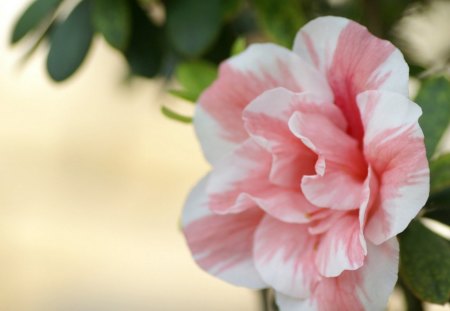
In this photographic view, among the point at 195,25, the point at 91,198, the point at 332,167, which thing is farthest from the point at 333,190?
the point at 91,198

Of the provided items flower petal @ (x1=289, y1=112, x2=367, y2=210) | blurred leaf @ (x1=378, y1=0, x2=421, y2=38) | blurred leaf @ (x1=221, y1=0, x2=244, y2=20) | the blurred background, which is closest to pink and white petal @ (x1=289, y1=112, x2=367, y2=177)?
flower petal @ (x1=289, y1=112, x2=367, y2=210)

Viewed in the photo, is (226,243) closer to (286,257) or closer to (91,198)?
(286,257)

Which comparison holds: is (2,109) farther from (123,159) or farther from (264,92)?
(264,92)

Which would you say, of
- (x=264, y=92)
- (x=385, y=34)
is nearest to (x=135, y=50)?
(x=385, y=34)

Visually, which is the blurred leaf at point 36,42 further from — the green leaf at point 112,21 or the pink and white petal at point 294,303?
the pink and white petal at point 294,303

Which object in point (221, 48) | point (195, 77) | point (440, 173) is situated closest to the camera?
point (440, 173)
